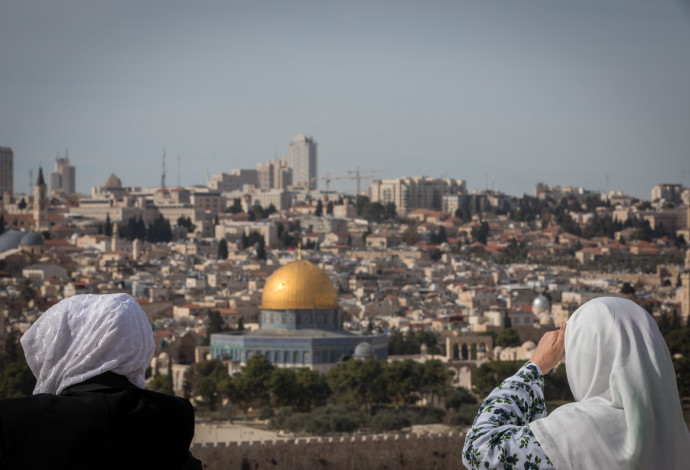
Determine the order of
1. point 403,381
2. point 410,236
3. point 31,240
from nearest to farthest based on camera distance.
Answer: point 403,381 → point 31,240 → point 410,236

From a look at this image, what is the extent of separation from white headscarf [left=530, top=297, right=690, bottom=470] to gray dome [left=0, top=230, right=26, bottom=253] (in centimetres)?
7249

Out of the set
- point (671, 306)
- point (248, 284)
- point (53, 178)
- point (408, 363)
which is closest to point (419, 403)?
point (408, 363)

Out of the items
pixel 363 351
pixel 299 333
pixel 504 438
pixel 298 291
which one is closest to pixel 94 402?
pixel 504 438

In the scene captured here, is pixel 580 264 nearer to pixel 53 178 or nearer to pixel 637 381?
pixel 637 381

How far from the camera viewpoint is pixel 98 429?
2764 mm

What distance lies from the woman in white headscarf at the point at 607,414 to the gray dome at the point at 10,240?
72446 mm

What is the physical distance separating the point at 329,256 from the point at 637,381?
254 feet

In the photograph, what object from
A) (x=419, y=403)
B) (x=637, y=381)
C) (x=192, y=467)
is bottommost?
(x=419, y=403)

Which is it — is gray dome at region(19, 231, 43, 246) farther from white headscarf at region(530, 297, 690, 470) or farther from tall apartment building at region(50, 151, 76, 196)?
tall apartment building at region(50, 151, 76, 196)

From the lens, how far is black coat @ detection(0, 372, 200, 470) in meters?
2.70

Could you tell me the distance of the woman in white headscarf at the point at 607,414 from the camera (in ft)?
9.08

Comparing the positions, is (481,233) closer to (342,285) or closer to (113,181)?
(342,285)

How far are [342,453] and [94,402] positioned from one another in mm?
12773

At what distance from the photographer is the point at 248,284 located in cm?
6397
